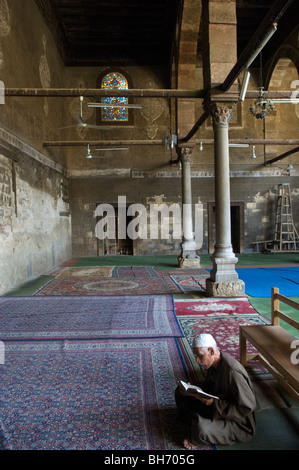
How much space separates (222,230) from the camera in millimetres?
5879

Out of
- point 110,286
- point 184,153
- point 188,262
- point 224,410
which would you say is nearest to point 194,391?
point 224,410

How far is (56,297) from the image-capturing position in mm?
5871

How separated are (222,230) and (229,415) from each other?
417 centimetres

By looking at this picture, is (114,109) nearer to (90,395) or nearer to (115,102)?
(115,102)

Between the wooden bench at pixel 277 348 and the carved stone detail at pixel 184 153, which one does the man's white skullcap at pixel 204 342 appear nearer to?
the wooden bench at pixel 277 348

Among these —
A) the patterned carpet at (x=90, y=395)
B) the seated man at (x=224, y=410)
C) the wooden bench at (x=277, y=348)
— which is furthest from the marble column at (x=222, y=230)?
the seated man at (x=224, y=410)

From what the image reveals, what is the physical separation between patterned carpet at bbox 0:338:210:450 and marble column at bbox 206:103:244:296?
7.53 feet

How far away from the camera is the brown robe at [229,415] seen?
196cm

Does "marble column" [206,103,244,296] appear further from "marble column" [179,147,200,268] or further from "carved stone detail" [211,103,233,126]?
"marble column" [179,147,200,268]

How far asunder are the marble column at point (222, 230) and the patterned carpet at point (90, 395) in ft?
7.53
